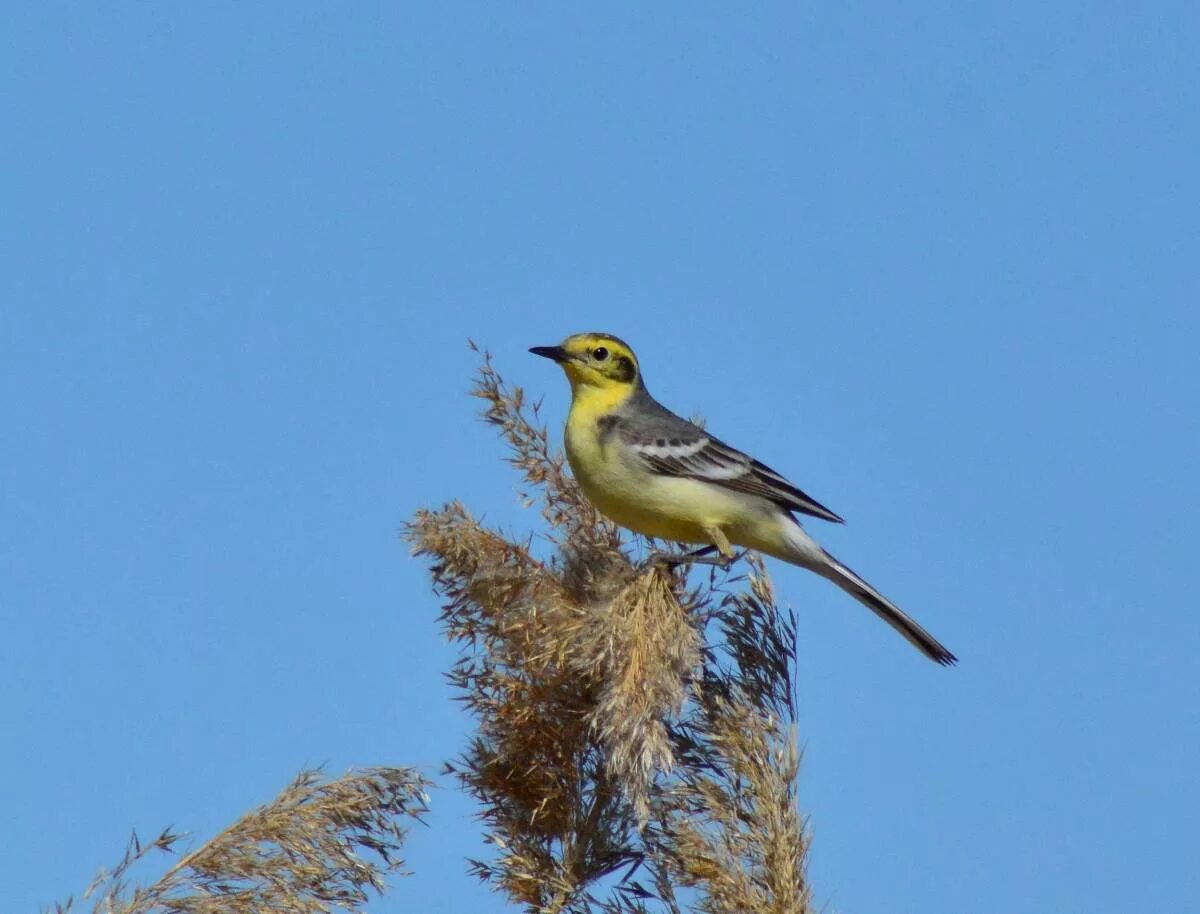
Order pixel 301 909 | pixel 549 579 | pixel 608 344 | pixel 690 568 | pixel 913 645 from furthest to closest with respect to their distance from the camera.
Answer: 1. pixel 608 344
2. pixel 913 645
3. pixel 690 568
4. pixel 549 579
5. pixel 301 909

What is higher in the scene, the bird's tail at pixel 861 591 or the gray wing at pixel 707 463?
the gray wing at pixel 707 463

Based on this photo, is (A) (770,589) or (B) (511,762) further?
(A) (770,589)

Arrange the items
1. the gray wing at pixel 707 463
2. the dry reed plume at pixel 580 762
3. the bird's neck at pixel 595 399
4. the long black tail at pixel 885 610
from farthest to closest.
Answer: the bird's neck at pixel 595 399
the gray wing at pixel 707 463
the long black tail at pixel 885 610
the dry reed plume at pixel 580 762

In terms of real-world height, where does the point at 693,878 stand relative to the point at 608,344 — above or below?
below

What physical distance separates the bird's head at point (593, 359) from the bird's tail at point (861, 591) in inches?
53.2

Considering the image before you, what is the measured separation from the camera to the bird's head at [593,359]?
8.04 m

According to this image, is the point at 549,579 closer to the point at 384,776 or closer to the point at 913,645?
the point at 384,776

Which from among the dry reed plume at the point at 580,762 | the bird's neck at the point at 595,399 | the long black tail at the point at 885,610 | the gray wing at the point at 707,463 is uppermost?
the bird's neck at the point at 595,399

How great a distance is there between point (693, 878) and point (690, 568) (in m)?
1.47

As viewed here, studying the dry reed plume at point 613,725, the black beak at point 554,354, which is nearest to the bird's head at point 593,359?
the black beak at point 554,354

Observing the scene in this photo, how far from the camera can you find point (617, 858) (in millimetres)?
3465

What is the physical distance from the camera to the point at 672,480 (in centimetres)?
720

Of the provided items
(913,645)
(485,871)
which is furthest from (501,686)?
(913,645)

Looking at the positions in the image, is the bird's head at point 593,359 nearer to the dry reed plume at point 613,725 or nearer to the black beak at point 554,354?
the black beak at point 554,354
